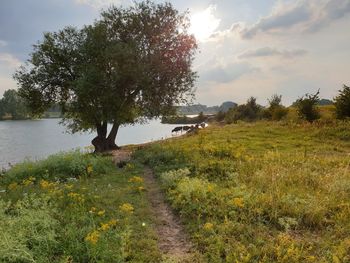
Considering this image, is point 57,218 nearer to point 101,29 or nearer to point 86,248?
point 86,248

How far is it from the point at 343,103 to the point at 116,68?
75.5ft

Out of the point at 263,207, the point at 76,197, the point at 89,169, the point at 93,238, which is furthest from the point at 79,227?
the point at 89,169

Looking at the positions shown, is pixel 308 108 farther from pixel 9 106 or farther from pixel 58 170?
pixel 9 106

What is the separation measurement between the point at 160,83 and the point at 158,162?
10346 mm

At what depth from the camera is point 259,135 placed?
90.3 ft

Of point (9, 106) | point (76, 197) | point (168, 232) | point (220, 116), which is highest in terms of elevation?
point (9, 106)

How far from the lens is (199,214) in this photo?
8.50 metres

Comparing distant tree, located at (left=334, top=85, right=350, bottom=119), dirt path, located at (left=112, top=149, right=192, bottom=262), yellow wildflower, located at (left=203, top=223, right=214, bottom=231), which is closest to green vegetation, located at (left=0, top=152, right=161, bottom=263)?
dirt path, located at (left=112, top=149, right=192, bottom=262)

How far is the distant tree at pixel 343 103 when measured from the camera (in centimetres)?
3244

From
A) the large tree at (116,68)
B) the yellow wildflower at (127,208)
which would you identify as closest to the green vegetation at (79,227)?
the yellow wildflower at (127,208)

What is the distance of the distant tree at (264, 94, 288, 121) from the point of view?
44844mm

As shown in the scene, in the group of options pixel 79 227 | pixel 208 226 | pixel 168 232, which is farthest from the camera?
pixel 168 232

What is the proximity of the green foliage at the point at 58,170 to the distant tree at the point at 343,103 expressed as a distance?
2640 centimetres

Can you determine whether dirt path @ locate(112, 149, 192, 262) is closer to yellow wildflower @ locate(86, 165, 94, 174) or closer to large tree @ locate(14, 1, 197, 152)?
yellow wildflower @ locate(86, 165, 94, 174)
